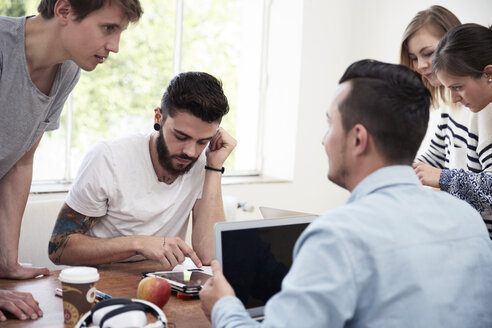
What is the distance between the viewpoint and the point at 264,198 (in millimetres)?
4324

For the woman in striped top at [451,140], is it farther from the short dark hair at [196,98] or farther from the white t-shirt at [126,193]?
the white t-shirt at [126,193]

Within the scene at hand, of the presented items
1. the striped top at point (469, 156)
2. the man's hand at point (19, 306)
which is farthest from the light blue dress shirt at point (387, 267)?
the striped top at point (469, 156)

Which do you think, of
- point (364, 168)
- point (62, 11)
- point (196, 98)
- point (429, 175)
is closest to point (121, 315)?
point (364, 168)

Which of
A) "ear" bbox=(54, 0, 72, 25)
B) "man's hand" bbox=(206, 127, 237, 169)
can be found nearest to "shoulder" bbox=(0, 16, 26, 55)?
"ear" bbox=(54, 0, 72, 25)

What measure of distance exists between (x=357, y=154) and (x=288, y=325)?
0.40 m

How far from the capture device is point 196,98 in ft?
6.80

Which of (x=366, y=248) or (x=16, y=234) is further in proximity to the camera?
(x=16, y=234)

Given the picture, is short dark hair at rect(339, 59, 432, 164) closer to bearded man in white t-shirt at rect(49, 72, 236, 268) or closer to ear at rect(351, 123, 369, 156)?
ear at rect(351, 123, 369, 156)

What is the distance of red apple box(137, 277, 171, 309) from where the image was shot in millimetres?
1474

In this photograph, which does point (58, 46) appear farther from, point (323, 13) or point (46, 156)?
point (323, 13)

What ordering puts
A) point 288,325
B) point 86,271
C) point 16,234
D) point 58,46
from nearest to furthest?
point 288,325, point 86,271, point 58,46, point 16,234

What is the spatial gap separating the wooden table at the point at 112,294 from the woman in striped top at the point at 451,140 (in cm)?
110

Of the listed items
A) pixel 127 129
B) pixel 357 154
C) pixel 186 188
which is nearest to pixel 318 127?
pixel 127 129

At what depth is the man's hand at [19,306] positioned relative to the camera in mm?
1369
